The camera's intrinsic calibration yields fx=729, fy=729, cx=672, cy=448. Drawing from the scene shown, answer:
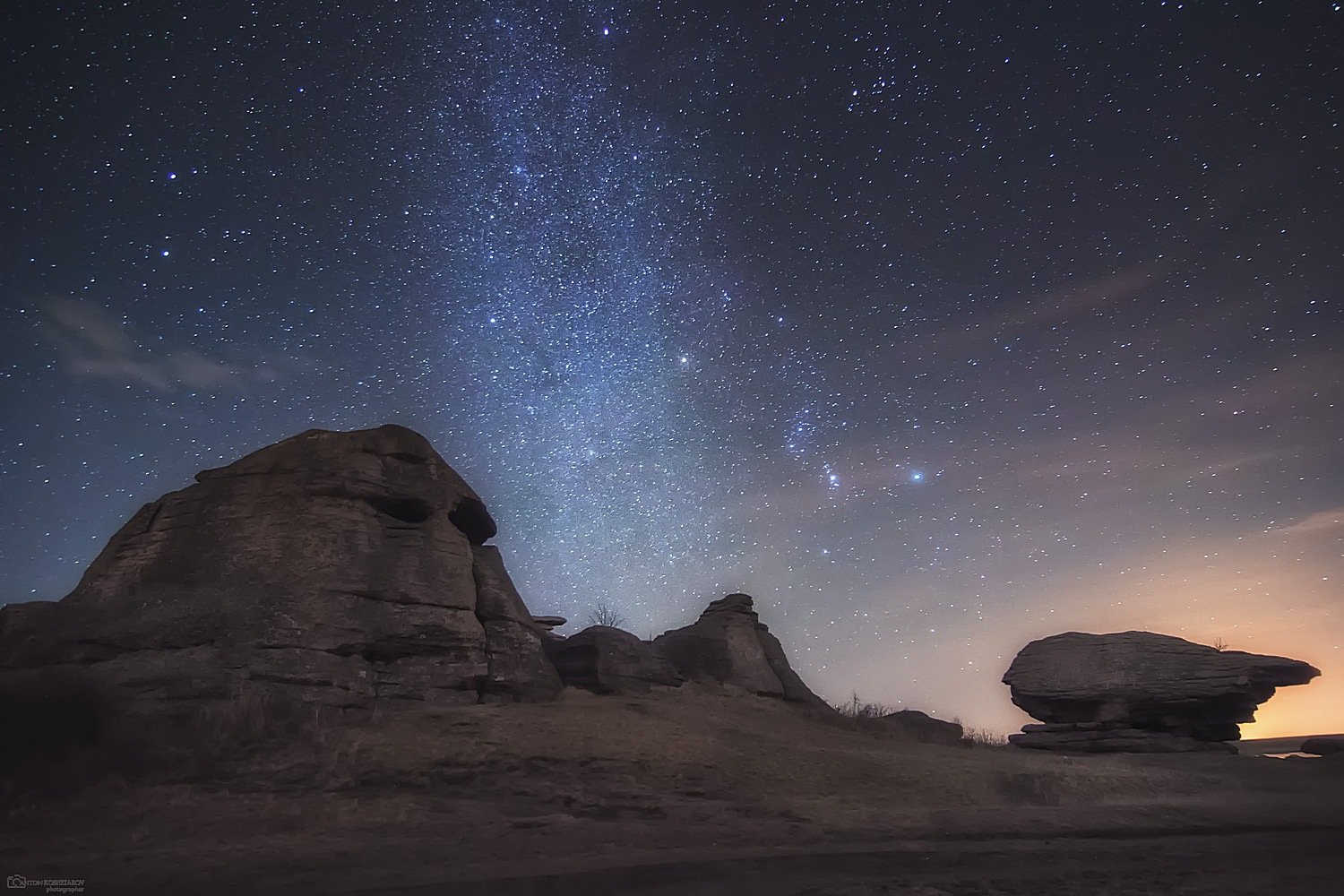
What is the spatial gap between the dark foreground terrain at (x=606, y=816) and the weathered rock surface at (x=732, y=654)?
9.98m

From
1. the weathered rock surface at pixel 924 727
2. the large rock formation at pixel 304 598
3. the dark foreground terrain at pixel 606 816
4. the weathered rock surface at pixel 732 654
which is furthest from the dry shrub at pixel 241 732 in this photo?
the weathered rock surface at pixel 924 727

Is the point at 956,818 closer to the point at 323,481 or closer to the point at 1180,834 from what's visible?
the point at 1180,834

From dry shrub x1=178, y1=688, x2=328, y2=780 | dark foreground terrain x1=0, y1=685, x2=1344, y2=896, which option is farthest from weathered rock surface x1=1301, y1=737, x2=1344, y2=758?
dry shrub x1=178, y1=688, x2=328, y2=780

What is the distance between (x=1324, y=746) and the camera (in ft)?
69.8

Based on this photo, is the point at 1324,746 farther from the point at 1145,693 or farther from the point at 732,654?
the point at 732,654

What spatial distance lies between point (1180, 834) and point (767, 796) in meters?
6.69

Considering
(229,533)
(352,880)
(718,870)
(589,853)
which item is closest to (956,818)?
(718,870)

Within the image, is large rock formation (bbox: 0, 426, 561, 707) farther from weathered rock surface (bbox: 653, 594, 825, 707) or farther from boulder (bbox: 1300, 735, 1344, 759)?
boulder (bbox: 1300, 735, 1344, 759)

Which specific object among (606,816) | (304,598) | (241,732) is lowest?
(606,816)

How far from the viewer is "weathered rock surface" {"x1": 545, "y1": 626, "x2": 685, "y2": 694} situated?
20.4 m

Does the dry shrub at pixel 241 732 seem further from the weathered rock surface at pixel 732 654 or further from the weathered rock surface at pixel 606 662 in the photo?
the weathered rock surface at pixel 732 654

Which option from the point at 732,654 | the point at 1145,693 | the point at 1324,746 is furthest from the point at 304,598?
the point at 1324,746

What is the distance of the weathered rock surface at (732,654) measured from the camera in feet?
87.2

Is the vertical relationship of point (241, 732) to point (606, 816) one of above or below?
above
